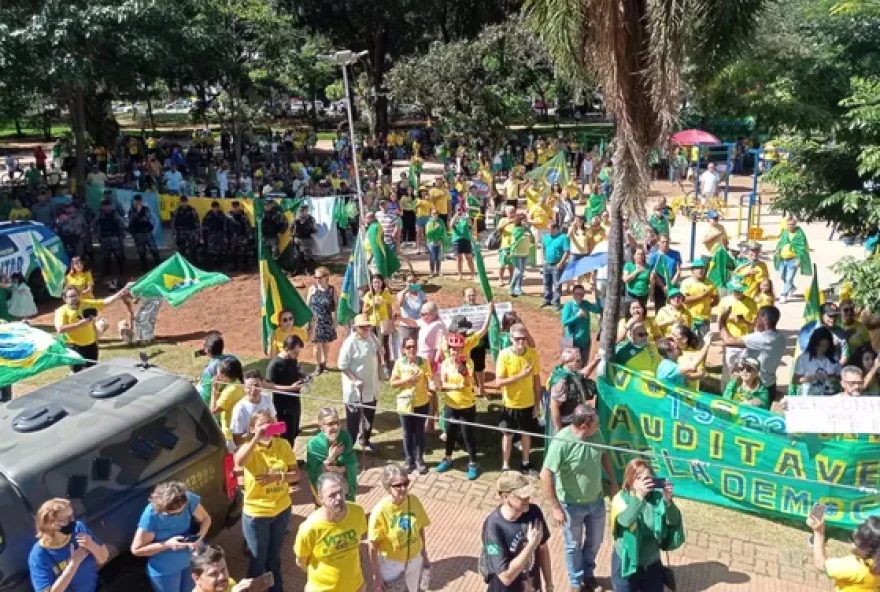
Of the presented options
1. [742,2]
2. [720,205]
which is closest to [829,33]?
[742,2]

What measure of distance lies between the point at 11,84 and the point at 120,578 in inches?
604

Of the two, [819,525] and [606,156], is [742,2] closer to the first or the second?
[819,525]

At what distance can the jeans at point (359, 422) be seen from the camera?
8.70m

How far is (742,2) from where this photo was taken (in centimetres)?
821

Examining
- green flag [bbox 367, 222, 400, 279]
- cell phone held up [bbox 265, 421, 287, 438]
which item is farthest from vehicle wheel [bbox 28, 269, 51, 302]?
cell phone held up [bbox 265, 421, 287, 438]

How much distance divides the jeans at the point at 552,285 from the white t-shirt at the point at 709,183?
10681 mm

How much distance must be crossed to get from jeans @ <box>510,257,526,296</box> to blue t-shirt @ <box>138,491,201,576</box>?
949 cm

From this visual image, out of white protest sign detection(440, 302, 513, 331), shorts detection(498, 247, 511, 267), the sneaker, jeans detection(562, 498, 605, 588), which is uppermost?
white protest sign detection(440, 302, 513, 331)

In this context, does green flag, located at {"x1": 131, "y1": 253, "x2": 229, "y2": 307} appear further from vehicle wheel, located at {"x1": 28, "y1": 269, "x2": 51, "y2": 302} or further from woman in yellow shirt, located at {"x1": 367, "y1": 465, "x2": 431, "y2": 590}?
woman in yellow shirt, located at {"x1": 367, "y1": 465, "x2": 431, "y2": 590}

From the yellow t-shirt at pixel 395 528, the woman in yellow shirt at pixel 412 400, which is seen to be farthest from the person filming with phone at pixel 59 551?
the woman in yellow shirt at pixel 412 400

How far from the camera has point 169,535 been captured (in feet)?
18.0

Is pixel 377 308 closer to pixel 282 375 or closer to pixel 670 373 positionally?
pixel 282 375

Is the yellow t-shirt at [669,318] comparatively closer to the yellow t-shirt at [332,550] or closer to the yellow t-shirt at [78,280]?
the yellow t-shirt at [332,550]

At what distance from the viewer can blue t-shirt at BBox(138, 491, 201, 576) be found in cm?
539
